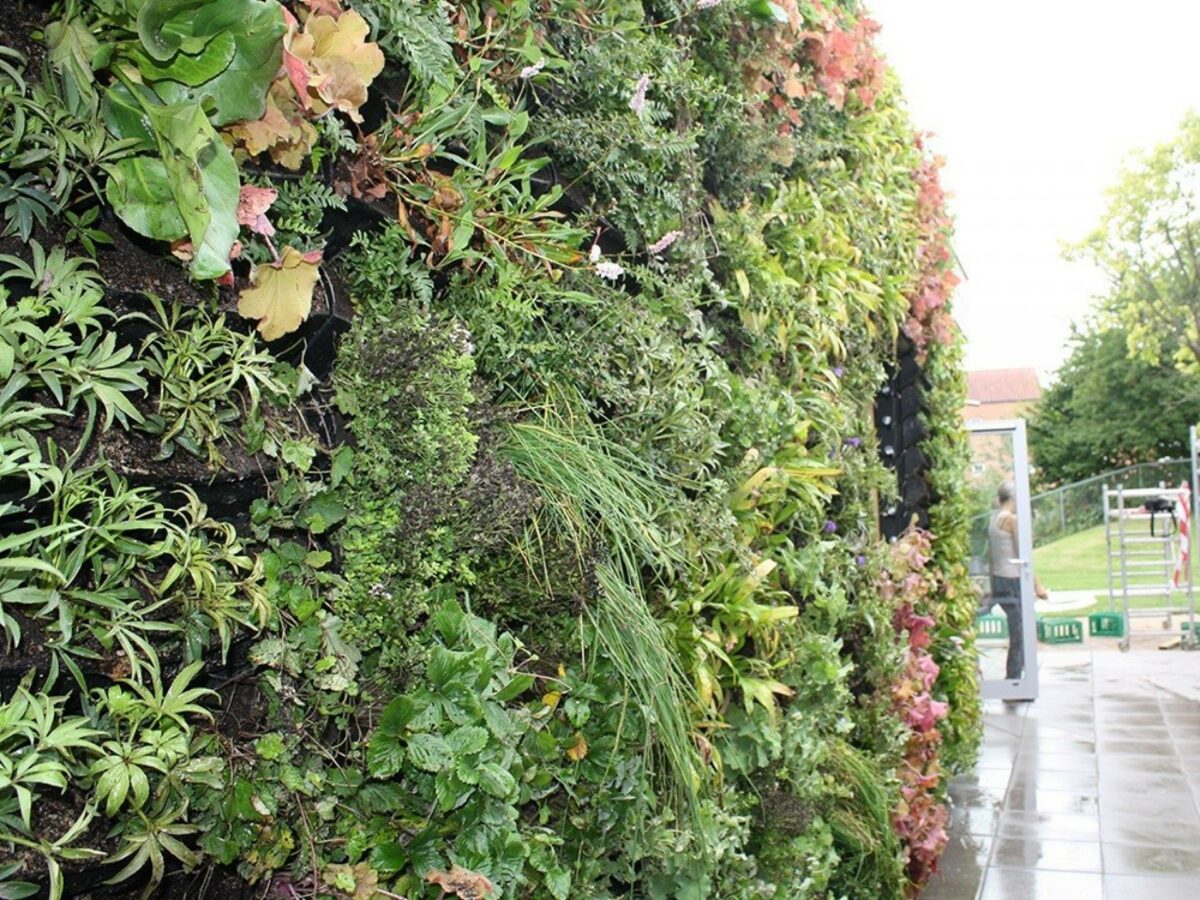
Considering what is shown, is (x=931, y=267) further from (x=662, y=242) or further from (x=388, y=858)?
(x=388, y=858)

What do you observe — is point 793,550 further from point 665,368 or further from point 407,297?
point 407,297

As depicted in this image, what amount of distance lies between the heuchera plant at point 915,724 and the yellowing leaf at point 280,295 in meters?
3.36

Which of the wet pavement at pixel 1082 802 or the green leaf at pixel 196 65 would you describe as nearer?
the green leaf at pixel 196 65

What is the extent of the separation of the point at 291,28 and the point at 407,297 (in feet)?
1.77

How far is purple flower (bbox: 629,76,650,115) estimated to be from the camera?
254cm

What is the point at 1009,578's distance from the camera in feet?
32.1

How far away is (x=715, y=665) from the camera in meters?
2.60

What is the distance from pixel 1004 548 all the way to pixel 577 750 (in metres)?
8.43

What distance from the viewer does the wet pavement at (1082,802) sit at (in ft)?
16.2

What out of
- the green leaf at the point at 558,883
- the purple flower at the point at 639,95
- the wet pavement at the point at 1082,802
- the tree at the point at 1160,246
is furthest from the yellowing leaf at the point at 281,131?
the tree at the point at 1160,246

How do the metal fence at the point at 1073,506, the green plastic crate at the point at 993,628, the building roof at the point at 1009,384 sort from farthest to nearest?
the building roof at the point at 1009,384, the metal fence at the point at 1073,506, the green plastic crate at the point at 993,628

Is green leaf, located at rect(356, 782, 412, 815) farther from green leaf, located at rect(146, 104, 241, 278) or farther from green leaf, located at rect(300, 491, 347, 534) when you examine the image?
green leaf, located at rect(146, 104, 241, 278)

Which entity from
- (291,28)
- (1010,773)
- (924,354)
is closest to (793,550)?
(291,28)

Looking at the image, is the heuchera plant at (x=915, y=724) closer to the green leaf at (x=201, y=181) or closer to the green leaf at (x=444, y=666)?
the green leaf at (x=444, y=666)
